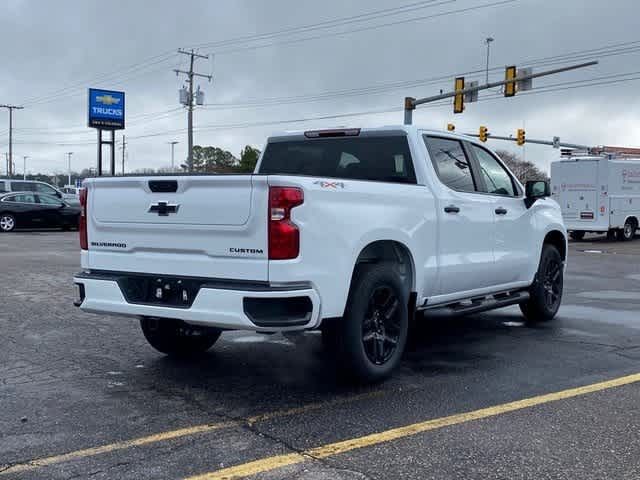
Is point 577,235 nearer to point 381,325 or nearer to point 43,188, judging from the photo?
point 43,188

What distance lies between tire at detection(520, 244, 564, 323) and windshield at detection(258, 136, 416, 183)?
2632 millimetres

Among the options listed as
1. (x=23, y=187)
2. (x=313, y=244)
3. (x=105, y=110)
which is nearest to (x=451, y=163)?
(x=313, y=244)

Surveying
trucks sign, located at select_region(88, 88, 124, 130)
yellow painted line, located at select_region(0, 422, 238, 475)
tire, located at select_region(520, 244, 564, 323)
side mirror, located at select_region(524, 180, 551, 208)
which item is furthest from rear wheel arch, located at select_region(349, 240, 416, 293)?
trucks sign, located at select_region(88, 88, 124, 130)

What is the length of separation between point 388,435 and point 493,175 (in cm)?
390

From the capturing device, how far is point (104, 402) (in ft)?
16.7

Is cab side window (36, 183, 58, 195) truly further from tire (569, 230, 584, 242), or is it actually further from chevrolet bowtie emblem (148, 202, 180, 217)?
chevrolet bowtie emblem (148, 202, 180, 217)

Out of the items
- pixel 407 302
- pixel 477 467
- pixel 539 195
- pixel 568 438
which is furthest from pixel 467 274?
pixel 477 467

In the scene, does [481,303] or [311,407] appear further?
[481,303]

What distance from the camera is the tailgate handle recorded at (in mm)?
5211

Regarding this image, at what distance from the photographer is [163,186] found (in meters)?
5.27

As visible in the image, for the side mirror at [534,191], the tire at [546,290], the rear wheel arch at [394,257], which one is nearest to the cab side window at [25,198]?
the tire at [546,290]

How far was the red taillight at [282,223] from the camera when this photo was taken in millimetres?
4766

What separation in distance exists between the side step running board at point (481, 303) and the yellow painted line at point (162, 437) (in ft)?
5.22

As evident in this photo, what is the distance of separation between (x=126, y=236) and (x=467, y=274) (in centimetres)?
304
